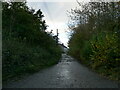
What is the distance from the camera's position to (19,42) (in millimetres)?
19422

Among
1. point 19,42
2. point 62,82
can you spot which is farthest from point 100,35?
point 62,82

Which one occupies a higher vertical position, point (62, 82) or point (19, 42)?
point (19, 42)

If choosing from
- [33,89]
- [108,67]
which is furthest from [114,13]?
[33,89]

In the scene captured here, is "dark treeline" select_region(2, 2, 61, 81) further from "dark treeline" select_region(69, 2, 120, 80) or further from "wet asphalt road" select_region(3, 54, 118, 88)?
"dark treeline" select_region(69, 2, 120, 80)

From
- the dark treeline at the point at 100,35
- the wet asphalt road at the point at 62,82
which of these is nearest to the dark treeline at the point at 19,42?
the wet asphalt road at the point at 62,82

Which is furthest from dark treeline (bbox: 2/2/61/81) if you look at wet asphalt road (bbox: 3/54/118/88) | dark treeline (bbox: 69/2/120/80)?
dark treeline (bbox: 69/2/120/80)

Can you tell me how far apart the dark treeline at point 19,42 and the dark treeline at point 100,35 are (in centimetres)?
508

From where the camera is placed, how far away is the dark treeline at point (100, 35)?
1498 cm

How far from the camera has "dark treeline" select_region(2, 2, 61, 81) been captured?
13189mm

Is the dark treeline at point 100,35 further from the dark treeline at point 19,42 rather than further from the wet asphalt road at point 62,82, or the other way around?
the dark treeline at point 19,42

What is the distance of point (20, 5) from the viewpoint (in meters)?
23.3

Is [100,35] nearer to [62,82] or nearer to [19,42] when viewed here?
[19,42]

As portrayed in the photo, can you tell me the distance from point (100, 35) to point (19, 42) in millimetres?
7432

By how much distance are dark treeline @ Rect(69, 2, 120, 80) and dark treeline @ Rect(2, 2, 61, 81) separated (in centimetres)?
508
